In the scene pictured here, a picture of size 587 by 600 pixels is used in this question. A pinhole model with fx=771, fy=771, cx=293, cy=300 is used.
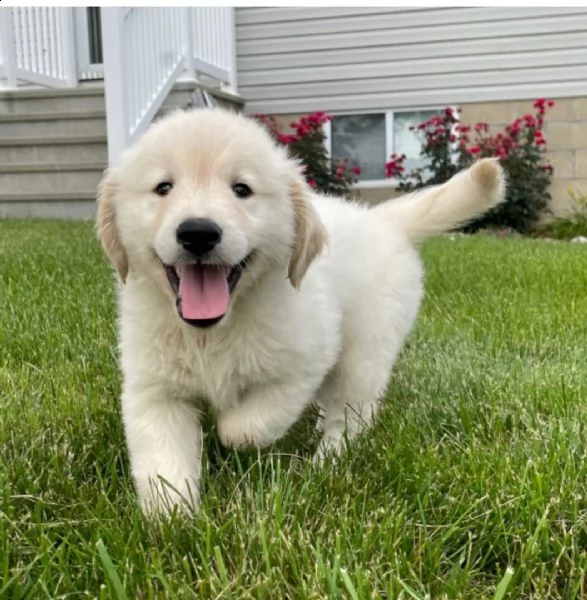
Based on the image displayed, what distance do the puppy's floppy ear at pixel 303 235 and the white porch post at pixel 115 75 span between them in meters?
6.24

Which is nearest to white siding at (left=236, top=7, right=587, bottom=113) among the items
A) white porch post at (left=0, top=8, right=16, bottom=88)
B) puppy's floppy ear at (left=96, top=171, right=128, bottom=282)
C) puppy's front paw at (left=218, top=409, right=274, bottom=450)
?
white porch post at (left=0, top=8, right=16, bottom=88)

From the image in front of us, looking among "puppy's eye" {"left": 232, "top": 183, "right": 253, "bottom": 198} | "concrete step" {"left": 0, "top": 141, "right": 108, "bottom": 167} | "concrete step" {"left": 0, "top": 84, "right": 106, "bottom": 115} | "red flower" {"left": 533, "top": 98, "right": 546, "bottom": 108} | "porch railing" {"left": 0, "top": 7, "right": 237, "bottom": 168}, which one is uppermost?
"porch railing" {"left": 0, "top": 7, "right": 237, "bottom": 168}

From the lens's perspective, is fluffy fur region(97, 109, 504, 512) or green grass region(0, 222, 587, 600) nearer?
green grass region(0, 222, 587, 600)

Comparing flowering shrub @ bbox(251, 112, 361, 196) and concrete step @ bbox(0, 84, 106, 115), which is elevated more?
concrete step @ bbox(0, 84, 106, 115)

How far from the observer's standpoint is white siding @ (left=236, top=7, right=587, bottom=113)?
10.3 m

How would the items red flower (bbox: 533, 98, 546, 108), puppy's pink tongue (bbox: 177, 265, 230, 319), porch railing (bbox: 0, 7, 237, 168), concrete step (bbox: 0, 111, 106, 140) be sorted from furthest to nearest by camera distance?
red flower (bbox: 533, 98, 546, 108) < concrete step (bbox: 0, 111, 106, 140) < porch railing (bbox: 0, 7, 237, 168) < puppy's pink tongue (bbox: 177, 265, 230, 319)

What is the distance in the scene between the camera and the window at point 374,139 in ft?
35.7

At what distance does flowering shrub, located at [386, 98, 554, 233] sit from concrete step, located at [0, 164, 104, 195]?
3851mm

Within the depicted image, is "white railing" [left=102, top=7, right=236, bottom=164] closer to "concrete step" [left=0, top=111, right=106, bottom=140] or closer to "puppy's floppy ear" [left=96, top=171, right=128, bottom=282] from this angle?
"concrete step" [left=0, top=111, right=106, bottom=140]

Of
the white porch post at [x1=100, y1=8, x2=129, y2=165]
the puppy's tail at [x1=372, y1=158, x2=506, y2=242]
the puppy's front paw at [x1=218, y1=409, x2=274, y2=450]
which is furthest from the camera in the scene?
the white porch post at [x1=100, y1=8, x2=129, y2=165]

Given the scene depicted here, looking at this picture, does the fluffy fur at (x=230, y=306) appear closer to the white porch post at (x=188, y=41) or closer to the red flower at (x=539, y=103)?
the white porch post at (x=188, y=41)

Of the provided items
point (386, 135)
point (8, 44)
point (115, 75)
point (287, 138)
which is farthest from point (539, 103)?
point (8, 44)

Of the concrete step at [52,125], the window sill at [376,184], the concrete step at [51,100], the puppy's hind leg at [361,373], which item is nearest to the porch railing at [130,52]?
the concrete step at [51,100]

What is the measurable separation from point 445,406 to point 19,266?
3550mm
